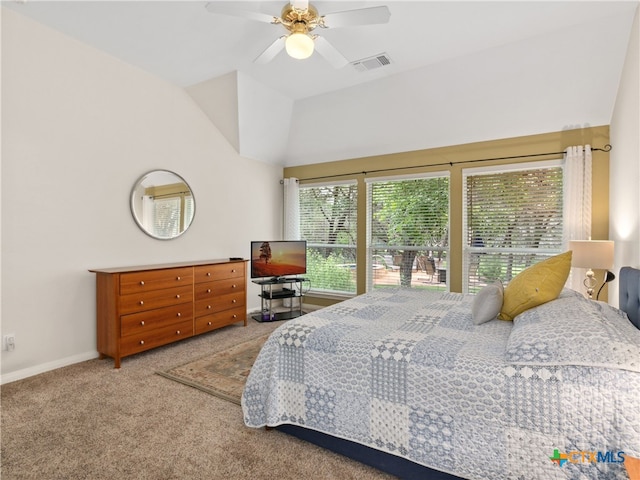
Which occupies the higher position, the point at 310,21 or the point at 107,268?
the point at 310,21

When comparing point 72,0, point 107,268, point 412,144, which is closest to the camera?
point 72,0

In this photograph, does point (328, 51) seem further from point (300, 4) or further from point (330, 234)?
point (330, 234)

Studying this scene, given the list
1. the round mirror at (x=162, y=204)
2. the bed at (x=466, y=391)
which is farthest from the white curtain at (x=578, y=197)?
the round mirror at (x=162, y=204)

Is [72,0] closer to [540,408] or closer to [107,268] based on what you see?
[107,268]

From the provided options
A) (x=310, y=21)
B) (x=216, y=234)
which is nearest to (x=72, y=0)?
(x=310, y=21)

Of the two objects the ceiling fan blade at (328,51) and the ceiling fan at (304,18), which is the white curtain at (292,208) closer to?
the ceiling fan blade at (328,51)

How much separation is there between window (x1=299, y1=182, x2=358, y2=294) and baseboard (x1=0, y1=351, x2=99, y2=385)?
327 centimetres

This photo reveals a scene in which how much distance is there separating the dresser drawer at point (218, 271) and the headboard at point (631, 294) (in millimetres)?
3742

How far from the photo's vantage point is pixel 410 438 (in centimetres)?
162

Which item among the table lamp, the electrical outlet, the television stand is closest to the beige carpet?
the electrical outlet

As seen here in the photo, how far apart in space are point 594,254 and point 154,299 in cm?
408

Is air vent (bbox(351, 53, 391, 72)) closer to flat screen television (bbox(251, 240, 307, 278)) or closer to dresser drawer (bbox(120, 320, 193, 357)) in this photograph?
flat screen television (bbox(251, 240, 307, 278))

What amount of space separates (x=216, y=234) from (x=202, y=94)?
1.80 m

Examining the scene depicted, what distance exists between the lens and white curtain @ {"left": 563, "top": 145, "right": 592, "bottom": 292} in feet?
12.0
